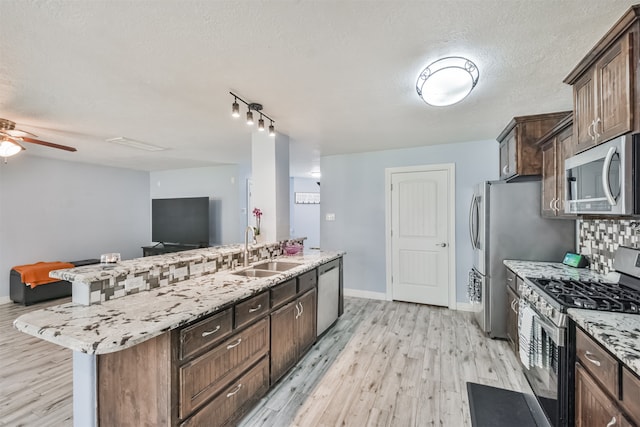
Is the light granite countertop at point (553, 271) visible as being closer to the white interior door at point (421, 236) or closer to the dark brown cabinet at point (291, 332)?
the white interior door at point (421, 236)

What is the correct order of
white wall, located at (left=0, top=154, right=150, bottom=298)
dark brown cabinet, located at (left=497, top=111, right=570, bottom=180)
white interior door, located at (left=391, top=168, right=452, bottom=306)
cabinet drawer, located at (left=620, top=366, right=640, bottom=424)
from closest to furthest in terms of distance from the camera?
cabinet drawer, located at (left=620, top=366, right=640, bottom=424) → dark brown cabinet, located at (left=497, top=111, right=570, bottom=180) → white interior door, located at (left=391, top=168, right=452, bottom=306) → white wall, located at (left=0, top=154, right=150, bottom=298)

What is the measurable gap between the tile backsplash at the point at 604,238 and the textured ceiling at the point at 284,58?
1.10 m

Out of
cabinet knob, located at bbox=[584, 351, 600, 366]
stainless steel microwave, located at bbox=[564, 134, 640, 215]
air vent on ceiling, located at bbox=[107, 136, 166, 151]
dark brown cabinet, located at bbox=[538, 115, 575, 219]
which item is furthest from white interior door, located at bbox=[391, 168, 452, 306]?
air vent on ceiling, located at bbox=[107, 136, 166, 151]

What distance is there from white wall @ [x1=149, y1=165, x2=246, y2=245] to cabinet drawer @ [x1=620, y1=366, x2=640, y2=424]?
5.37m

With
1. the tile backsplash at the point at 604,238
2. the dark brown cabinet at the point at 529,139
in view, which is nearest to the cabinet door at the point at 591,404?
the tile backsplash at the point at 604,238

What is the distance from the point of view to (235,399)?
69.2 inches

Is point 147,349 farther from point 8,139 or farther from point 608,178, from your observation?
point 8,139

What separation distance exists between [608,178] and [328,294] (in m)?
2.44

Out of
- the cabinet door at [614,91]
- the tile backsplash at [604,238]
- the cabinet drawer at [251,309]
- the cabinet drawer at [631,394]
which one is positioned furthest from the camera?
the tile backsplash at [604,238]

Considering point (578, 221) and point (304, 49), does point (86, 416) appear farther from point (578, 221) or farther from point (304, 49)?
point (578, 221)

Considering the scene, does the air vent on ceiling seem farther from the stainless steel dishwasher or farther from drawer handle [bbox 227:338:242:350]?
drawer handle [bbox 227:338:242:350]

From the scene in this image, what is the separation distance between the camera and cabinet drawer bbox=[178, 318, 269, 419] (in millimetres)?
1431

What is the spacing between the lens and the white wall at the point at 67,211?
4582 millimetres

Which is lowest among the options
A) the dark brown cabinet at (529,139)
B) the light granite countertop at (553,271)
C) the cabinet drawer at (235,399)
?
the cabinet drawer at (235,399)
